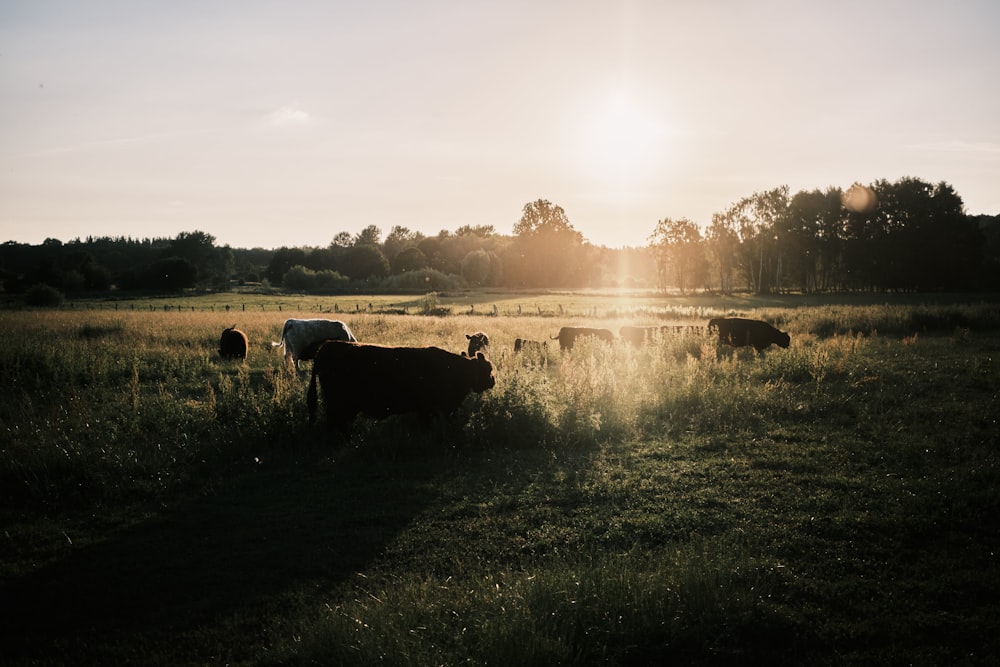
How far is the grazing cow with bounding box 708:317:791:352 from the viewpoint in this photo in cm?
2309

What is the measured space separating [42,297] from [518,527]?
232 ft

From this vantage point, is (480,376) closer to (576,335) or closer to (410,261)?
(576,335)

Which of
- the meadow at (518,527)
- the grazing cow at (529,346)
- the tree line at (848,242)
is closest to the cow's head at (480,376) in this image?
the meadow at (518,527)

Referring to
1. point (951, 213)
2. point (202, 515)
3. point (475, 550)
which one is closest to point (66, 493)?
point (202, 515)

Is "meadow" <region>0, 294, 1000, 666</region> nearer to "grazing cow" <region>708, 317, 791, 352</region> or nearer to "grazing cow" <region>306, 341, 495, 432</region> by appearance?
"grazing cow" <region>306, 341, 495, 432</region>

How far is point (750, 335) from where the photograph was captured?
76.7 ft

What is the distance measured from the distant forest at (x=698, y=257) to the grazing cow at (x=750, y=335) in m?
60.4

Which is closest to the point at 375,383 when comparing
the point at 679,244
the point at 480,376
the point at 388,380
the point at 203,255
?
the point at 388,380

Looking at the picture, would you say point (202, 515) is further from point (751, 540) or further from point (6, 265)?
point (6, 265)

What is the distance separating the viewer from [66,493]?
25.5 ft

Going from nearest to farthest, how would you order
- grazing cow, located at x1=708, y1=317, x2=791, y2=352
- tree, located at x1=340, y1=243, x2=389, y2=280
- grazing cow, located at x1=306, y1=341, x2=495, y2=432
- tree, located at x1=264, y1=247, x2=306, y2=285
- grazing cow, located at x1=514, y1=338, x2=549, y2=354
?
grazing cow, located at x1=306, y1=341, x2=495, y2=432, grazing cow, located at x1=514, y1=338, x2=549, y2=354, grazing cow, located at x1=708, y1=317, x2=791, y2=352, tree, located at x1=340, y1=243, x2=389, y2=280, tree, located at x1=264, y1=247, x2=306, y2=285

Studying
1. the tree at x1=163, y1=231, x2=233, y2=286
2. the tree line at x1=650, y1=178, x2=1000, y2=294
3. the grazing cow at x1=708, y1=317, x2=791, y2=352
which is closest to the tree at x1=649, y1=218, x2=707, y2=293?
the tree line at x1=650, y1=178, x2=1000, y2=294

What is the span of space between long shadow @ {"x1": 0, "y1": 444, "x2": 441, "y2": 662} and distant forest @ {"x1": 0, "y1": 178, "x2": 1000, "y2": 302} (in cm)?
6785

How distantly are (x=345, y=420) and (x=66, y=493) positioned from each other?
4.09 m
